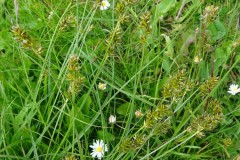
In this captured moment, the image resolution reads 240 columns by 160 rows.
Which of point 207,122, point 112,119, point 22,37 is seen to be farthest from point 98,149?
point 22,37

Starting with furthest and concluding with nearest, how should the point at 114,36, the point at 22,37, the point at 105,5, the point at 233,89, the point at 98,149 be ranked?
the point at 105,5
the point at 233,89
the point at 98,149
the point at 114,36
the point at 22,37

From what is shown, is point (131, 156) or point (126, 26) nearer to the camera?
point (131, 156)

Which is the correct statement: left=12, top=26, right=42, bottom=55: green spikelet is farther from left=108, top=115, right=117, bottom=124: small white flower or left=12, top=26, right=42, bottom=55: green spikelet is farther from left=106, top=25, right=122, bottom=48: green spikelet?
left=108, top=115, right=117, bottom=124: small white flower

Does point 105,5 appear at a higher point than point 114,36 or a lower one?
higher

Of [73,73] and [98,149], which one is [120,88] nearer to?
[98,149]

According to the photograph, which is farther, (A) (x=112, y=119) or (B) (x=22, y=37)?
(A) (x=112, y=119)

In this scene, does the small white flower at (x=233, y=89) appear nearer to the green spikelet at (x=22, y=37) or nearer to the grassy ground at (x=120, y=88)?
the grassy ground at (x=120, y=88)

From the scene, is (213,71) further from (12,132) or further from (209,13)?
(12,132)

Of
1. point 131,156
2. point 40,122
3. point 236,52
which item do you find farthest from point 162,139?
point 236,52
